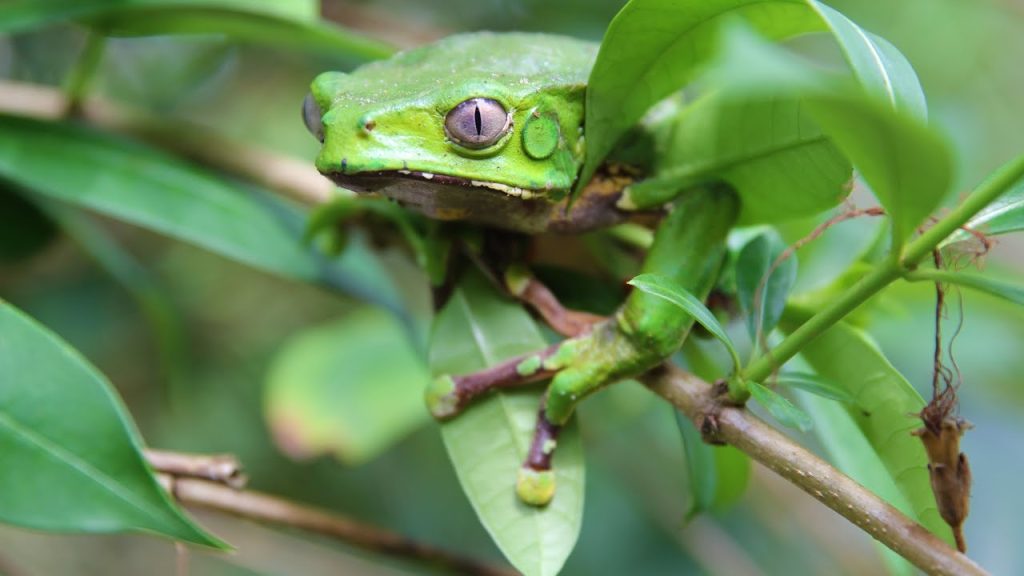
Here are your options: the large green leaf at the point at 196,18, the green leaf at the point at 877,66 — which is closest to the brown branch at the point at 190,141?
the large green leaf at the point at 196,18

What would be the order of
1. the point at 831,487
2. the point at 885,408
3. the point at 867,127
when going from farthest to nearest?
the point at 885,408 < the point at 831,487 < the point at 867,127

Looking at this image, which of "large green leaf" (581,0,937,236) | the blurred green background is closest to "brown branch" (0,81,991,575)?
"large green leaf" (581,0,937,236)

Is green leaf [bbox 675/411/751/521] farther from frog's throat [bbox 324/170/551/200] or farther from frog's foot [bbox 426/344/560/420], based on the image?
frog's throat [bbox 324/170/551/200]

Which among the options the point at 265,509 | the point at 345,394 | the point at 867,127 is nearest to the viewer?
the point at 867,127

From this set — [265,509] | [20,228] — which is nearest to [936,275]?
[265,509]

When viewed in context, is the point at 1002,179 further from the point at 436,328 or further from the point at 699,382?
the point at 436,328

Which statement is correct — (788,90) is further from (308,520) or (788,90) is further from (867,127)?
(308,520)
